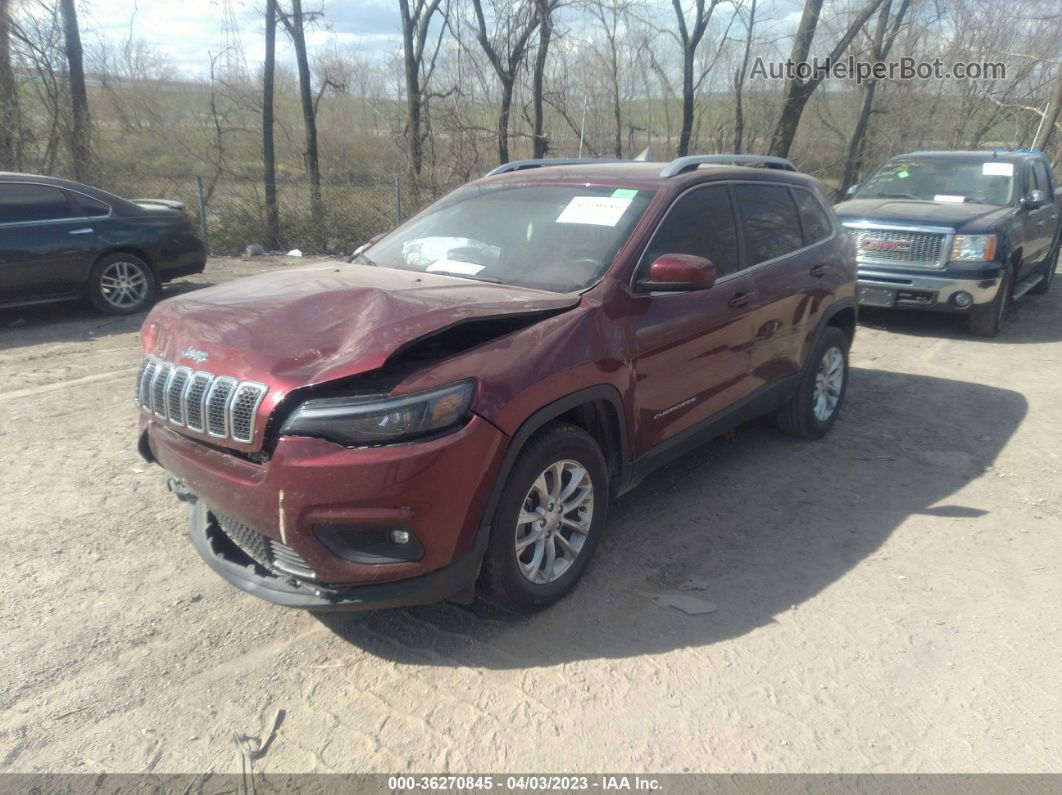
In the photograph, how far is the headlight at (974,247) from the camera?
27.7 ft

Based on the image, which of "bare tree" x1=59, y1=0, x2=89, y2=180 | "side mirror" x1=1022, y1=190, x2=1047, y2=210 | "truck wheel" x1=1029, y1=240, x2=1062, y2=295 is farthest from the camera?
"bare tree" x1=59, y1=0, x2=89, y2=180

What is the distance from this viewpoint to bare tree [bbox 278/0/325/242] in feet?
49.0

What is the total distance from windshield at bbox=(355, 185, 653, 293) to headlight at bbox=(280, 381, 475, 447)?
1.13 m

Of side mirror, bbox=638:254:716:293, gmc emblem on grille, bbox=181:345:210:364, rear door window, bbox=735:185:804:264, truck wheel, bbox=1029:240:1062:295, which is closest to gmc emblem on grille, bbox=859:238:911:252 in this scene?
truck wheel, bbox=1029:240:1062:295

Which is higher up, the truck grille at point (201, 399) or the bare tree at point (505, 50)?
the bare tree at point (505, 50)

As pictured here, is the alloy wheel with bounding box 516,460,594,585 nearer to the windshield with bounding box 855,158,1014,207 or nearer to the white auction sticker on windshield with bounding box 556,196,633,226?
the white auction sticker on windshield with bounding box 556,196,633,226

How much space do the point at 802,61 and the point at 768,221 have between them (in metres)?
12.9

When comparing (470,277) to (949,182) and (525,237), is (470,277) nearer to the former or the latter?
(525,237)

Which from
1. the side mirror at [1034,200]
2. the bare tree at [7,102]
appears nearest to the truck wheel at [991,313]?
the side mirror at [1034,200]

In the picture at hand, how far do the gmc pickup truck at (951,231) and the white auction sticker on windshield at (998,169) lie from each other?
11 mm

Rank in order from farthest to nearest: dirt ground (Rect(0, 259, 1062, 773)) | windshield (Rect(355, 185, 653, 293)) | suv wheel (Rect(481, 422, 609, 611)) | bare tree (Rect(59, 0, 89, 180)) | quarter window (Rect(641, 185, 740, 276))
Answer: bare tree (Rect(59, 0, 89, 180)), quarter window (Rect(641, 185, 740, 276)), windshield (Rect(355, 185, 653, 293)), suv wheel (Rect(481, 422, 609, 611)), dirt ground (Rect(0, 259, 1062, 773))

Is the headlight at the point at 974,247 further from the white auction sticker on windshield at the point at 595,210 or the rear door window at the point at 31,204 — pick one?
the rear door window at the point at 31,204

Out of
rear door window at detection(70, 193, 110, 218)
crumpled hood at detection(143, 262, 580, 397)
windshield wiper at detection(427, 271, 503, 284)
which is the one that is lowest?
crumpled hood at detection(143, 262, 580, 397)

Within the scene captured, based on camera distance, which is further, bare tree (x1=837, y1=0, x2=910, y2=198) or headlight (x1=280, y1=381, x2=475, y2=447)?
bare tree (x1=837, y1=0, x2=910, y2=198)
